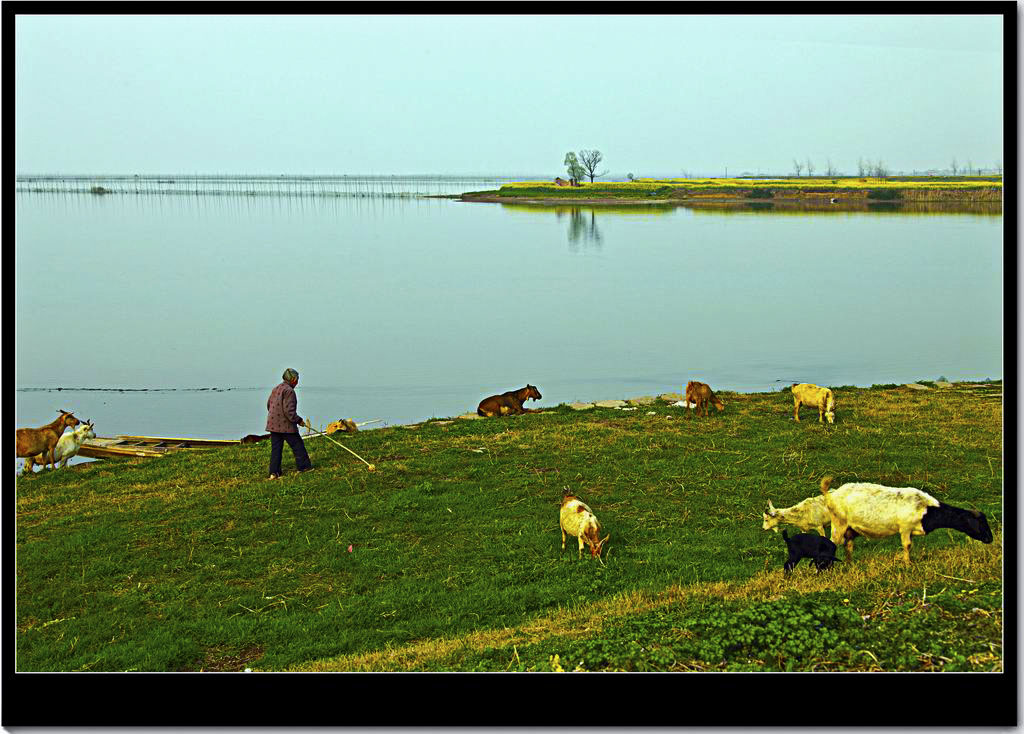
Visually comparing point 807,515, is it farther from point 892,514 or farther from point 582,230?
point 582,230

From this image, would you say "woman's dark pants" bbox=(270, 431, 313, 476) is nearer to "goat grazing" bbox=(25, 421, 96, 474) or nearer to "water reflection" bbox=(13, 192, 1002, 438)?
"goat grazing" bbox=(25, 421, 96, 474)

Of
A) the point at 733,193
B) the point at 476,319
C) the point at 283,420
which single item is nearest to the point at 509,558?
the point at 283,420

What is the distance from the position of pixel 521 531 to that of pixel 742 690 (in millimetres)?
4165

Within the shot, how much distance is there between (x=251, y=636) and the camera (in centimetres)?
737

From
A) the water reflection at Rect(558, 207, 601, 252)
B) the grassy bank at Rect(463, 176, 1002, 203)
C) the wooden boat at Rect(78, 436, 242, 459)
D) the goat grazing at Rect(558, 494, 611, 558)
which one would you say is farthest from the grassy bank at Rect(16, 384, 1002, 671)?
the grassy bank at Rect(463, 176, 1002, 203)

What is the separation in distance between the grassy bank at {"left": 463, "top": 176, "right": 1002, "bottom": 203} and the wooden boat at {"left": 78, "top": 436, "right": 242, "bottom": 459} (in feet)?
64.4

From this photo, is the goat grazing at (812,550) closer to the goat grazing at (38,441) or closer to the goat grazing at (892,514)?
the goat grazing at (892,514)

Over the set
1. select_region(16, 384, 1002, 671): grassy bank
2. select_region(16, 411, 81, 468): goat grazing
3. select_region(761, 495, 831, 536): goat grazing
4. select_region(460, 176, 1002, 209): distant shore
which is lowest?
select_region(16, 384, 1002, 671): grassy bank

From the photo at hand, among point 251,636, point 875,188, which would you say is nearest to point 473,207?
point 875,188

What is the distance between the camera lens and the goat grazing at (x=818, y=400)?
13.4 m

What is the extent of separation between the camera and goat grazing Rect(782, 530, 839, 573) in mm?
7711

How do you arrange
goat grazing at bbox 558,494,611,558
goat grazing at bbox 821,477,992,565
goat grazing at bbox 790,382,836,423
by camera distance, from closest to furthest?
goat grazing at bbox 821,477,992,565 < goat grazing at bbox 558,494,611,558 < goat grazing at bbox 790,382,836,423

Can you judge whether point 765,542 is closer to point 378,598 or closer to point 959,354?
point 378,598

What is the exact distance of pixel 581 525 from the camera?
28.6 ft
